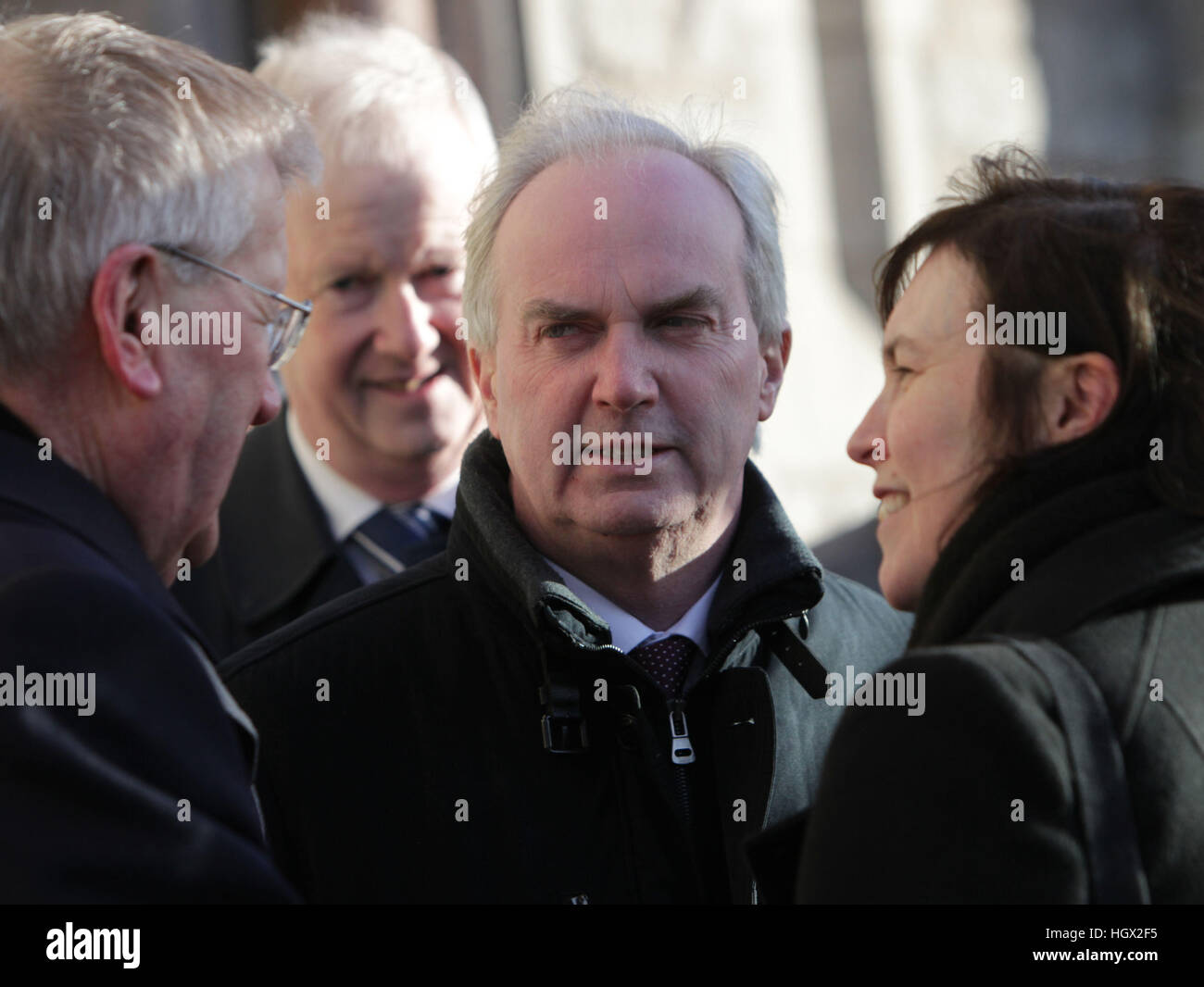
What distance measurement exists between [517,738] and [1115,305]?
1.22 meters

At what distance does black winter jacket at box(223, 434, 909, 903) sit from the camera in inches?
101

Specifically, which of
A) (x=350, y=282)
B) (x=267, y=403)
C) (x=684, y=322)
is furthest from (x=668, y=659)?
(x=350, y=282)

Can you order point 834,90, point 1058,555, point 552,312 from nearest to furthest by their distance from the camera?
point 1058,555, point 552,312, point 834,90

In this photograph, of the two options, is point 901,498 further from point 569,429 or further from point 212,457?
point 212,457

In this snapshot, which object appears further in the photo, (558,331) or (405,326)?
(405,326)

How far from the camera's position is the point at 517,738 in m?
2.67

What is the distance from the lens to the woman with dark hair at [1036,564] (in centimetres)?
178

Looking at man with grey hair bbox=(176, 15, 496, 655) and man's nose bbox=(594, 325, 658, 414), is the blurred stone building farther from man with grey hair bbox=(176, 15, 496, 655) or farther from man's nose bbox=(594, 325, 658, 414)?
man's nose bbox=(594, 325, 658, 414)

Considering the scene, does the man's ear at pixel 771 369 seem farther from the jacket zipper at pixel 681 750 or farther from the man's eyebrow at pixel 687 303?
the jacket zipper at pixel 681 750

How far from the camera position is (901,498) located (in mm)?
2512

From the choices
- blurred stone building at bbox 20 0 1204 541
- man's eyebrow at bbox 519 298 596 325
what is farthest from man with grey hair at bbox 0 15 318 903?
blurred stone building at bbox 20 0 1204 541

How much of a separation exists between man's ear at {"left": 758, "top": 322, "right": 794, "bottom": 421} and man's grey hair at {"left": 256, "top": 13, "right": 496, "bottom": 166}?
117 centimetres

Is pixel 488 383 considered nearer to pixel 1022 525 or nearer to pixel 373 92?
pixel 373 92

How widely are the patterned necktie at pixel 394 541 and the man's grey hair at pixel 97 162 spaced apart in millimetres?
1518
